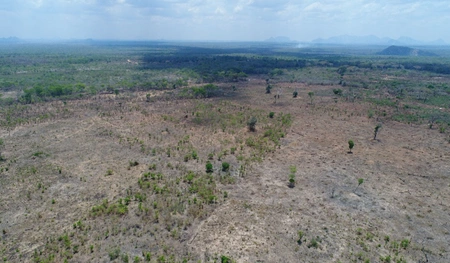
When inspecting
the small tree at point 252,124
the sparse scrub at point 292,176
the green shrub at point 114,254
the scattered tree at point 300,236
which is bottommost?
the green shrub at point 114,254

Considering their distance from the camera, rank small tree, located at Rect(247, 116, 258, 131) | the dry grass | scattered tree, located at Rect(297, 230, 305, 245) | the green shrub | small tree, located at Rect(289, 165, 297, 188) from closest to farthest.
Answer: the green shrub
the dry grass
scattered tree, located at Rect(297, 230, 305, 245)
small tree, located at Rect(289, 165, 297, 188)
small tree, located at Rect(247, 116, 258, 131)

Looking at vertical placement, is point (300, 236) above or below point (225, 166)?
below

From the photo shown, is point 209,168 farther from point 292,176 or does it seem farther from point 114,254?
point 114,254

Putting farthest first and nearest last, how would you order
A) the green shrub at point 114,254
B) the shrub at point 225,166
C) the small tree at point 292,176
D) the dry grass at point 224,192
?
the shrub at point 225,166, the small tree at point 292,176, the dry grass at point 224,192, the green shrub at point 114,254

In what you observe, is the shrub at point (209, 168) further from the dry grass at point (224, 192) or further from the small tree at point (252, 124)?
the small tree at point (252, 124)

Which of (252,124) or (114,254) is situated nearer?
(114,254)

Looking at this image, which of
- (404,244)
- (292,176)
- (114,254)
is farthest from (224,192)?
(404,244)

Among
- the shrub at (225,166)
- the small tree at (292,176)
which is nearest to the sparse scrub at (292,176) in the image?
the small tree at (292,176)

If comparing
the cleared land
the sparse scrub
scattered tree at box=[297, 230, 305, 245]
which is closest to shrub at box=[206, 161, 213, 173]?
the cleared land

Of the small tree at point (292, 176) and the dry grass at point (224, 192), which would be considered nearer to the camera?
the dry grass at point (224, 192)

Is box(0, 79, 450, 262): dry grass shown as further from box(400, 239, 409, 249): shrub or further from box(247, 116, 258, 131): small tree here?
box(247, 116, 258, 131): small tree

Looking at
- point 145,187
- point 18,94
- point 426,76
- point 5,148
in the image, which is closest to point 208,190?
point 145,187

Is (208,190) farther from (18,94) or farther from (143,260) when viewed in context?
(18,94)
